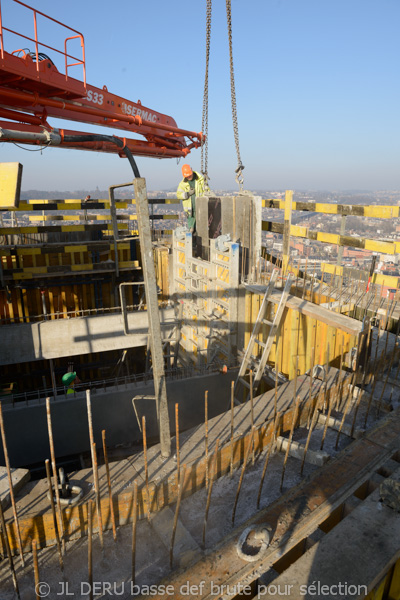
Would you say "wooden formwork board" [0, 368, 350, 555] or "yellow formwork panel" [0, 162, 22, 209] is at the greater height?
"yellow formwork panel" [0, 162, 22, 209]

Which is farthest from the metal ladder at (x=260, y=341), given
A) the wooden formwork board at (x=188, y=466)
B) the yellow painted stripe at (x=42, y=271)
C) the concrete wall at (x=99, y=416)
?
the yellow painted stripe at (x=42, y=271)

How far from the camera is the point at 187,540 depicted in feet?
13.9

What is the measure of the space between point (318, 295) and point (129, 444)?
6.69 m

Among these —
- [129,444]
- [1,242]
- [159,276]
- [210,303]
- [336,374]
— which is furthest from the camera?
[159,276]

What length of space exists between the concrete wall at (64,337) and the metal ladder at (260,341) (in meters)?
2.94

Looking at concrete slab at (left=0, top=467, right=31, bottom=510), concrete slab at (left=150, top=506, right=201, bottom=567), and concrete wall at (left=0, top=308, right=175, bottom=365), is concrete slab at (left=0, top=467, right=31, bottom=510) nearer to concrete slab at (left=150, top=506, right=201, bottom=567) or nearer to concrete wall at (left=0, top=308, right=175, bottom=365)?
concrete slab at (left=150, top=506, right=201, bottom=567)

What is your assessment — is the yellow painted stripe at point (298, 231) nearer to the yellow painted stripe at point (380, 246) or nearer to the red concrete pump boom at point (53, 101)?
the yellow painted stripe at point (380, 246)

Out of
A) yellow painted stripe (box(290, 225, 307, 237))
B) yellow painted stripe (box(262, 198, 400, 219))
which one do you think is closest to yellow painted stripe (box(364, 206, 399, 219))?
yellow painted stripe (box(262, 198, 400, 219))

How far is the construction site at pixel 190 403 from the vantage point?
12.5 feet

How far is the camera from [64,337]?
458 inches

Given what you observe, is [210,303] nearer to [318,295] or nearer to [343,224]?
[318,295]

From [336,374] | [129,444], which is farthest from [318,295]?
[129,444]

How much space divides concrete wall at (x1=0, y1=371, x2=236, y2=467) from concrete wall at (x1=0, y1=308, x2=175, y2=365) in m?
2.05

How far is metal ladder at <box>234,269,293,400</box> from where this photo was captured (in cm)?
862
